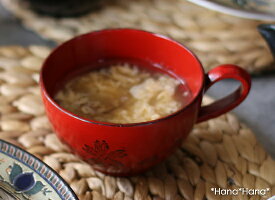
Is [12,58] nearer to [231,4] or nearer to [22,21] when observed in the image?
[22,21]

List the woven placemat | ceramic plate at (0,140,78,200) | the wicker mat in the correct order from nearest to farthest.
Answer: ceramic plate at (0,140,78,200) < the wicker mat < the woven placemat

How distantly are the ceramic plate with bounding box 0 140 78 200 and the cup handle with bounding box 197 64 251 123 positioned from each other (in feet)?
0.71

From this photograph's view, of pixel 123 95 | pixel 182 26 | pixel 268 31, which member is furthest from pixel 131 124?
pixel 182 26

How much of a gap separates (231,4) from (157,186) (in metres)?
0.32

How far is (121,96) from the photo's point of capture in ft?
2.06

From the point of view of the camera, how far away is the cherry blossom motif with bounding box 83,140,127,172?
0.53m

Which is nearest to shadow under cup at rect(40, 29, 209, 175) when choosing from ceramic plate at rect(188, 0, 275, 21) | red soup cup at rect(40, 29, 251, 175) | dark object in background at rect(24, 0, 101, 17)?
red soup cup at rect(40, 29, 251, 175)

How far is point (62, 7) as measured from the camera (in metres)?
0.96

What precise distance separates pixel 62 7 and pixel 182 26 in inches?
10.3

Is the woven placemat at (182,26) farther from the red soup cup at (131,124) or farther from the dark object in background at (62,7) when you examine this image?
the red soup cup at (131,124)

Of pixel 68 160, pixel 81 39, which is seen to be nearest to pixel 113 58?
pixel 81 39

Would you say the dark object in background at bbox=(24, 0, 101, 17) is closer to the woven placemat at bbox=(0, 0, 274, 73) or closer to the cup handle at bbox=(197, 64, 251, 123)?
the woven placemat at bbox=(0, 0, 274, 73)

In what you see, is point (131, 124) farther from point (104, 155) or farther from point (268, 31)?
point (268, 31)

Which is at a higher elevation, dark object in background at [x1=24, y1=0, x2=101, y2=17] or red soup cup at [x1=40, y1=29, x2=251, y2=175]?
red soup cup at [x1=40, y1=29, x2=251, y2=175]
